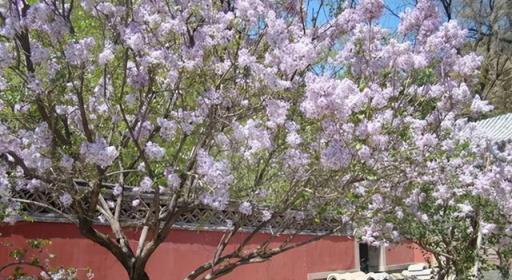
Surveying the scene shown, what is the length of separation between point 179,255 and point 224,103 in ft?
13.7

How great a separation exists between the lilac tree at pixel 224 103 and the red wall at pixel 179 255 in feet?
5.69

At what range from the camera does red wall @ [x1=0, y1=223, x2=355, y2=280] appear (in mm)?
6660

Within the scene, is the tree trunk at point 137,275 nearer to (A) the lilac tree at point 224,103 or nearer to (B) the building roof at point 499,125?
(A) the lilac tree at point 224,103

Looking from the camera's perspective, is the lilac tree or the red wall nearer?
the lilac tree

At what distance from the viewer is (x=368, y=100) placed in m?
4.48

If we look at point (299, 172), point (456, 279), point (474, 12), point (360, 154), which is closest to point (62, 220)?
point (299, 172)

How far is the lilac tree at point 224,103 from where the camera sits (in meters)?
4.14

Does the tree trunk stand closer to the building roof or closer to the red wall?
the red wall

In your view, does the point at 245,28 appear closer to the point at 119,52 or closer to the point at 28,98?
the point at 119,52

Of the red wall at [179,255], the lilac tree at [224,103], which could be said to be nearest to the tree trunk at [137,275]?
the lilac tree at [224,103]

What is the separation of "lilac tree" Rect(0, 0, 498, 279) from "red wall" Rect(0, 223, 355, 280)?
1734 millimetres

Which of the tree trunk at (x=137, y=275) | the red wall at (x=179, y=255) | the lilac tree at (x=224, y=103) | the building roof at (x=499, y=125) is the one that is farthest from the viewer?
the building roof at (x=499, y=125)

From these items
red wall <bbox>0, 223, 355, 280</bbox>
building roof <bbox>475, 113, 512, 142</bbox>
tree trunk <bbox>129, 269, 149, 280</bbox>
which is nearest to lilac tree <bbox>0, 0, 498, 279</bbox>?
tree trunk <bbox>129, 269, 149, 280</bbox>

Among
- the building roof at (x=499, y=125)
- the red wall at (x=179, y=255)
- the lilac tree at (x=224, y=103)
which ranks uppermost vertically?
the building roof at (x=499, y=125)
